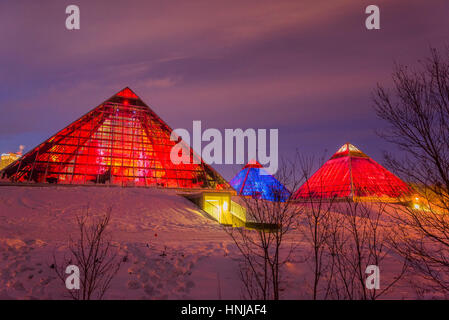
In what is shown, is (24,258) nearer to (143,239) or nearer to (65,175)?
(143,239)

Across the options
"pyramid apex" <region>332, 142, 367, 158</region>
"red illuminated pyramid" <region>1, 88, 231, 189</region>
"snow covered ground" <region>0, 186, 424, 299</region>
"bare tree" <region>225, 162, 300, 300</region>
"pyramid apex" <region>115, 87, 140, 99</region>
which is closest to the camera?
"bare tree" <region>225, 162, 300, 300</region>

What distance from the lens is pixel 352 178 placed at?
3584 cm

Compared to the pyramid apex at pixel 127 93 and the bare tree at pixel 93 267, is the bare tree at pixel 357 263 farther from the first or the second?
the pyramid apex at pixel 127 93

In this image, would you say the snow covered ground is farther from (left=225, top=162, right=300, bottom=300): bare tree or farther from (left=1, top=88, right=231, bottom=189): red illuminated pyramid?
(left=1, top=88, right=231, bottom=189): red illuminated pyramid

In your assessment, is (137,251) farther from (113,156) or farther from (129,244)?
(113,156)

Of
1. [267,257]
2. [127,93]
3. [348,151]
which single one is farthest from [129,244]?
[348,151]

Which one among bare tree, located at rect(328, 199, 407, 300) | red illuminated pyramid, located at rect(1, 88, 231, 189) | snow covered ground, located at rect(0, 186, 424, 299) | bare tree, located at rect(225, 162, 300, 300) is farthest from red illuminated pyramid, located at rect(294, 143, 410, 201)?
bare tree, located at rect(225, 162, 300, 300)

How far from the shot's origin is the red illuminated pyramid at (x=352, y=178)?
32.3 meters

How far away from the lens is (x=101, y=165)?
74.6ft

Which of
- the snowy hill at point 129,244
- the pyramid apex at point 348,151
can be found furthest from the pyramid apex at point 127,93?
the pyramid apex at point 348,151

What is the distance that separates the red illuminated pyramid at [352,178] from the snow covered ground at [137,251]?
22.8 m

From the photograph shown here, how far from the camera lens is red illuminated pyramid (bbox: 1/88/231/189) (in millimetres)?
21219

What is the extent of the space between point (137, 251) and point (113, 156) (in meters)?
17.3

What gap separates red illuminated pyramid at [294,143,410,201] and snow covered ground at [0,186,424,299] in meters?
22.8
